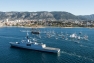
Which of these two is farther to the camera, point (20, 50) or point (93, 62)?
point (20, 50)

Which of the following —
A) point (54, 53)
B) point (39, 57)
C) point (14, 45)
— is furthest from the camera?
point (14, 45)

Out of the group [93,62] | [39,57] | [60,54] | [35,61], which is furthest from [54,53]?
[93,62]

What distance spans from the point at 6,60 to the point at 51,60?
1576 centimetres

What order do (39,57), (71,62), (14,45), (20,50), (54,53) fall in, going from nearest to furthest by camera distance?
(71,62)
(39,57)
(54,53)
(20,50)
(14,45)

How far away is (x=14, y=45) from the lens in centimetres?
8881

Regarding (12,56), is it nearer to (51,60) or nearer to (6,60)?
(6,60)

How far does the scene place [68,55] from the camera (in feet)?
236

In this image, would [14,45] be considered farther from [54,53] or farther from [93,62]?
[93,62]

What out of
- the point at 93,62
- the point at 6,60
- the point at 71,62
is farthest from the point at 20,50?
the point at 93,62

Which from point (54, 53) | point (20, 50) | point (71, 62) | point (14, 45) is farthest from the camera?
point (14, 45)

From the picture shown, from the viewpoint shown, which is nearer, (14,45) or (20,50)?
(20,50)

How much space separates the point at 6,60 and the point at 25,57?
8.60 m

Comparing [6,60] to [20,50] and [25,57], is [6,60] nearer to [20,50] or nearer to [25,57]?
[25,57]

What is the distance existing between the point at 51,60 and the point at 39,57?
616cm
